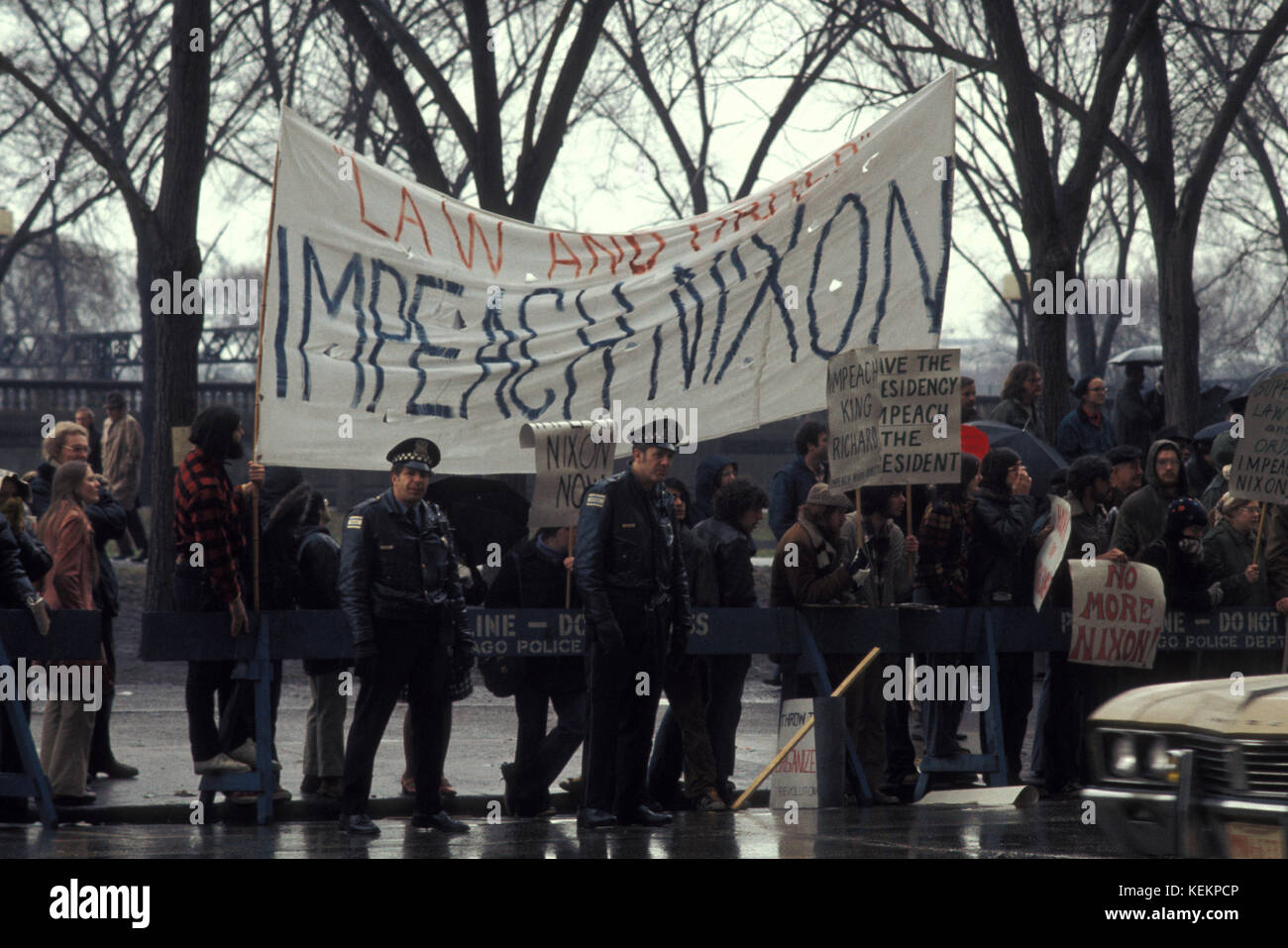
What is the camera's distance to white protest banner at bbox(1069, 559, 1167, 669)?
409 inches

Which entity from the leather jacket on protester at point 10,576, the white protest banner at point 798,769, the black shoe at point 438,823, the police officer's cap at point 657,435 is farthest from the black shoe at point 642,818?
the leather jacket on protester at point 10,576

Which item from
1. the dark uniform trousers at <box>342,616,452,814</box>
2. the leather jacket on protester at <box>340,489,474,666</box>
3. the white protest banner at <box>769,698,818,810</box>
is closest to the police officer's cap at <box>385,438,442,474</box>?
the leather jacket on protester at <box>340,489,474,666</box>

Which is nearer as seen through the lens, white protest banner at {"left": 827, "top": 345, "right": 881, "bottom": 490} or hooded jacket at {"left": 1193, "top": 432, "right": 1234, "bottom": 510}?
white protest banner at {"left": 827, "top": 345, "right": 881, "bottom": 490}

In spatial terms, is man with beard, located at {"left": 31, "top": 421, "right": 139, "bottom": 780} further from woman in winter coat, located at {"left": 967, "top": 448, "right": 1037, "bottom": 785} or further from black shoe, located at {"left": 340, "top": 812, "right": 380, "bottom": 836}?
woman in winter coat, located at {"left": 967, "top": 448, "right": 1037, "bottom": 785}

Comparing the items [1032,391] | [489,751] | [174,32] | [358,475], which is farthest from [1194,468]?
[358,475]

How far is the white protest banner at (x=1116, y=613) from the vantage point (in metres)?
10.4

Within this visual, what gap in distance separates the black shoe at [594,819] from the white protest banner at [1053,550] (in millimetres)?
2953

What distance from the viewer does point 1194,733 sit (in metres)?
6.22

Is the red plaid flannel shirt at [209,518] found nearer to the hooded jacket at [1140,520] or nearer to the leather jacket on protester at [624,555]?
the leather jacket on protester at [624,555]

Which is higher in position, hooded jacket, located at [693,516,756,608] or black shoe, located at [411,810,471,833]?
hooded jacket, located at [693,516,756,608]

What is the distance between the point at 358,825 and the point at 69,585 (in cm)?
248

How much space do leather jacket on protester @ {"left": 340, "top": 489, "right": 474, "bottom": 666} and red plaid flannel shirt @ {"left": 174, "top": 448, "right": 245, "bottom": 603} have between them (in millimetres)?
752

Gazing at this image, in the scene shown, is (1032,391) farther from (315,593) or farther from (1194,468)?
(315,593)

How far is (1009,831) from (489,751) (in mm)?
4521
